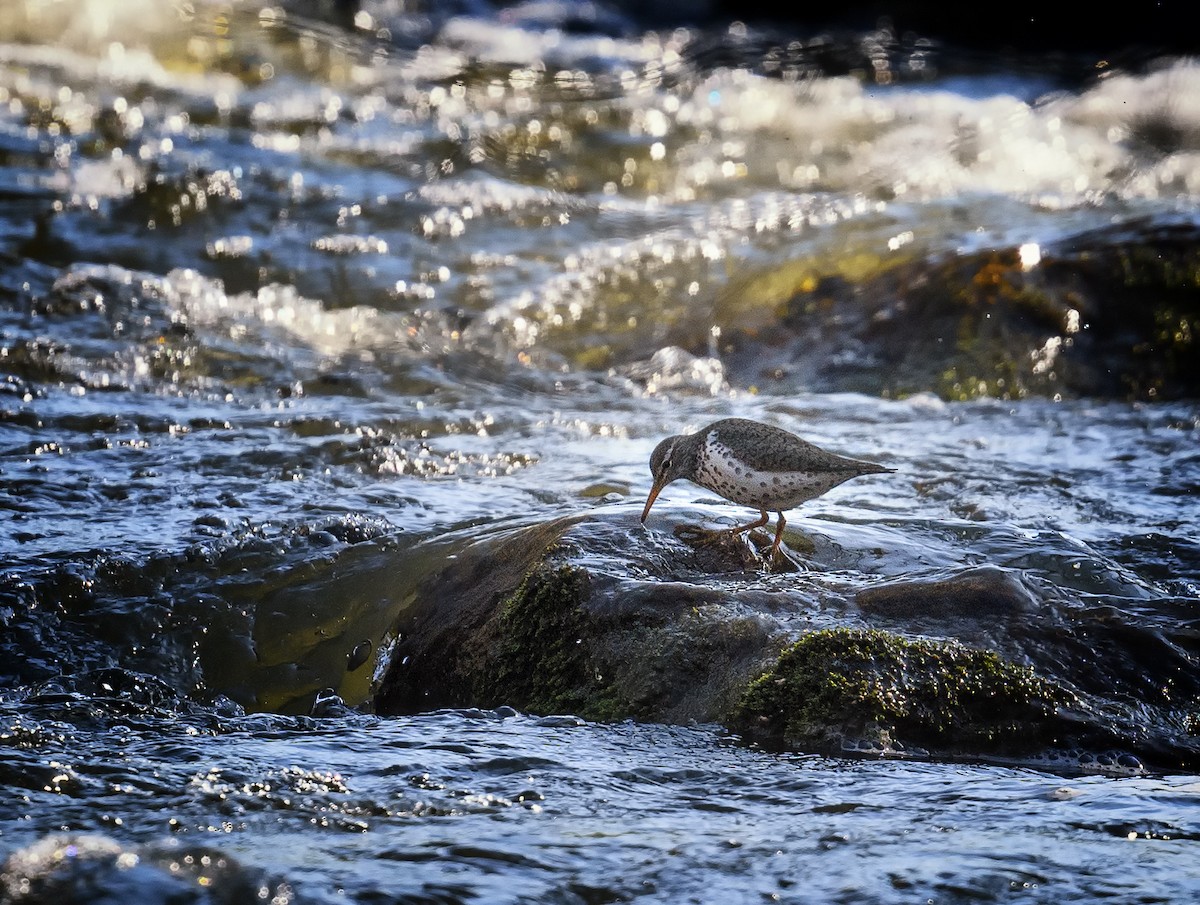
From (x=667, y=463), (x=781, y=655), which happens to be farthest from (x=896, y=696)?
(x=667, y=463)

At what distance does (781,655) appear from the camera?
14.9 ft

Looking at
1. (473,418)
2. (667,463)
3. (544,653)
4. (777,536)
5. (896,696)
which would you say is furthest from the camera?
(473,418)

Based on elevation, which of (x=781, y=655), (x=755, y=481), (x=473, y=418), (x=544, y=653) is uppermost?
(x=473, y=418)

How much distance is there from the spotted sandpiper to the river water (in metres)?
0.36

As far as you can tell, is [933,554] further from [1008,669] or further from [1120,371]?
[1120,371]

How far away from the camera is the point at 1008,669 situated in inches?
179

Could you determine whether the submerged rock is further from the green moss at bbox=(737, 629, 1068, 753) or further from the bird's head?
the bird's head

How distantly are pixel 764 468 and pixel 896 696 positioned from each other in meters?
1.26

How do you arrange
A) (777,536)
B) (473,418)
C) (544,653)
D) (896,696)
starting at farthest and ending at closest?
(473,418) → (777,536) → (544,653) → (896,696)

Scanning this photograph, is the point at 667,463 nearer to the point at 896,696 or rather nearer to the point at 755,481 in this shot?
the point at 755,481

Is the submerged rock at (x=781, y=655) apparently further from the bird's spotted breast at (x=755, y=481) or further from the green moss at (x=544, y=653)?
the bird's spotted breast at (x=755, y=481)

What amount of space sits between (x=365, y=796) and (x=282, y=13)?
17027mm

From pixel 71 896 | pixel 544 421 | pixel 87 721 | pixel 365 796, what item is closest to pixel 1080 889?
pixel 365 796

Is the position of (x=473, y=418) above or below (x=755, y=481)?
above
